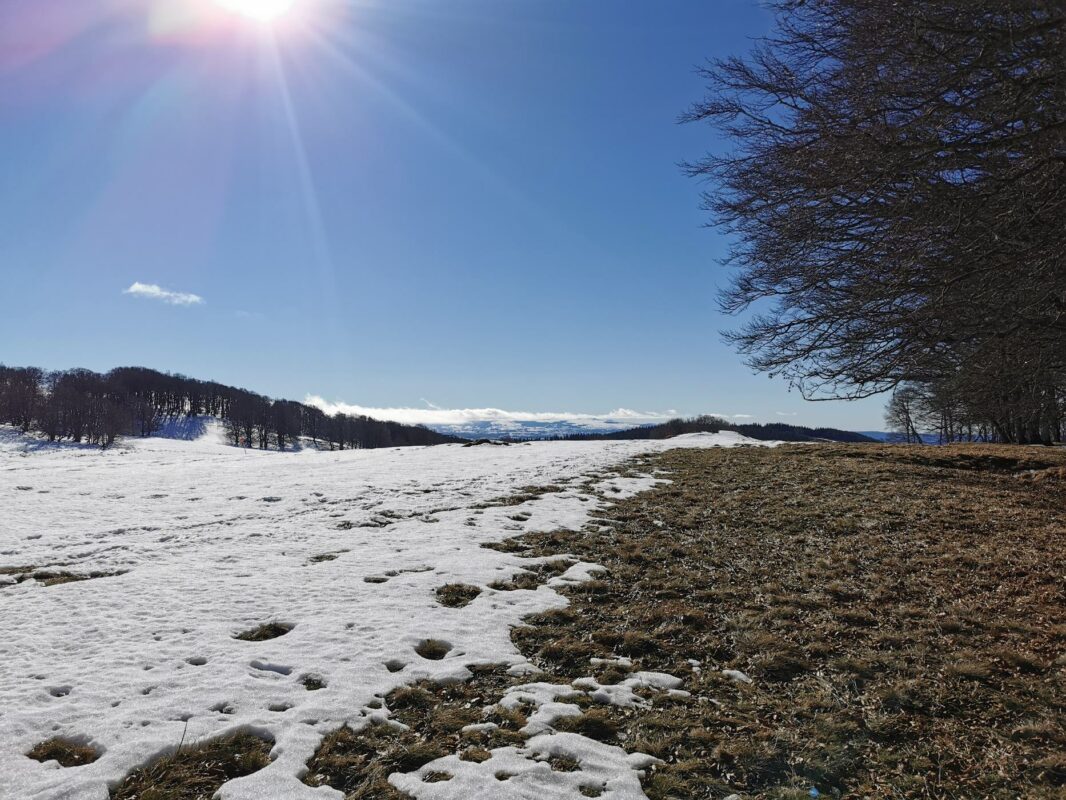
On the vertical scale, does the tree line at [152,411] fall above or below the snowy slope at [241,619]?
above

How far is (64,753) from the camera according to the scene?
146 inches

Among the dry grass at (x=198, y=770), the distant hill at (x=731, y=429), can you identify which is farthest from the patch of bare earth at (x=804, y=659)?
the distant hill at (x=731, y=429)

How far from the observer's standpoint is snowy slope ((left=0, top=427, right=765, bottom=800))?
3803mm

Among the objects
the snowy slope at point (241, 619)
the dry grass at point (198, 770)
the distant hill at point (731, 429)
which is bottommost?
the dry grass at point (198, 770)

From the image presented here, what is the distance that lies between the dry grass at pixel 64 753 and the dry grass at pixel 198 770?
1.63 feet

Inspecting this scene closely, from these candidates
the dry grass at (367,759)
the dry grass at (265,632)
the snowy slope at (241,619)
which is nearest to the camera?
the dry grass at (367,759)

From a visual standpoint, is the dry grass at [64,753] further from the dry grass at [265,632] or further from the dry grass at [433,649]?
the dry grass at [433,649]

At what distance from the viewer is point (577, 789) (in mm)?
3377

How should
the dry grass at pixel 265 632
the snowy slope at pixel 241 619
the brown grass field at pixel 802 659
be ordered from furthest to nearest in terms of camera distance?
1. the dry grass at pixel 265 632
2. the snowy slope at pixel 241 619
3. the brown grass field at pixel 802 659

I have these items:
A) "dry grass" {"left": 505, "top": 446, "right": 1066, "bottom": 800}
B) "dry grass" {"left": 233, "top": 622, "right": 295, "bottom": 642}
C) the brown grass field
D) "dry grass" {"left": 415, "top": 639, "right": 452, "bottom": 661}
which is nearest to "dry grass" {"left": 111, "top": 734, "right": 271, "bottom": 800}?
the brown grass field

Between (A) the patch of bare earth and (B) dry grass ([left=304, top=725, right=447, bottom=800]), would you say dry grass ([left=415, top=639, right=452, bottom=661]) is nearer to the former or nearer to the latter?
(A) the patch of bare earth

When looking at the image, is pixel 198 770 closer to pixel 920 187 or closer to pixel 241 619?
pixel 241 619

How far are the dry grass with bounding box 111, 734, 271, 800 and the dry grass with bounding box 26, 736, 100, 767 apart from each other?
0.50m

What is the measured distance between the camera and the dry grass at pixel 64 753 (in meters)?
3.63
